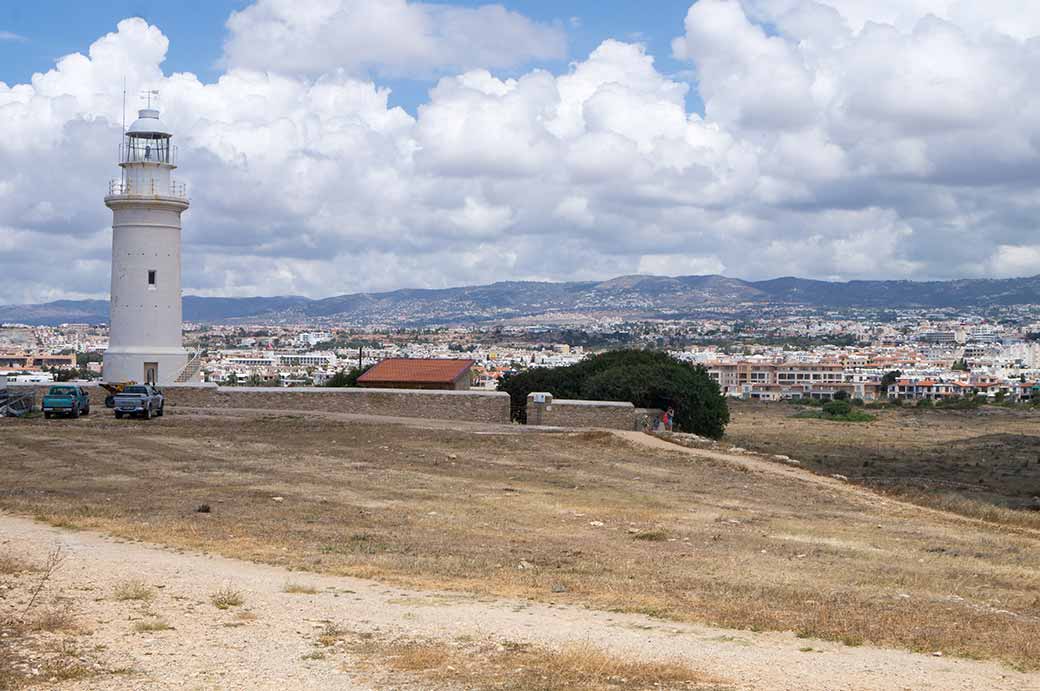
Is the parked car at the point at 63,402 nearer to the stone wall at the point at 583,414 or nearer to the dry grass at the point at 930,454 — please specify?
the stone wall at the point at 583,414

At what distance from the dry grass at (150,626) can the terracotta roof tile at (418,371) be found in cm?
3060

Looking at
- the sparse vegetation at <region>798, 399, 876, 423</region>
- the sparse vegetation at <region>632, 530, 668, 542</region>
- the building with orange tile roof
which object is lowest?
the sparse vegetation at <region>798, 399, 876, 423</region>

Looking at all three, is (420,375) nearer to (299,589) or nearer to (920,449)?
(920,449)

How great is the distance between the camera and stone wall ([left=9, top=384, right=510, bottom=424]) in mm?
36969

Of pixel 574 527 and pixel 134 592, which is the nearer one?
pixel 134 592

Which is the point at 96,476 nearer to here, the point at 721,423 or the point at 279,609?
the point at 279,609

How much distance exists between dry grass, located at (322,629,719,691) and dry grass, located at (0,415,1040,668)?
2064mm

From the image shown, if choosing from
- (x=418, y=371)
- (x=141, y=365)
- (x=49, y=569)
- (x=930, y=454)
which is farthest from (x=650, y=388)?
(x=49, y=569)

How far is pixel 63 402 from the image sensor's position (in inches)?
1375

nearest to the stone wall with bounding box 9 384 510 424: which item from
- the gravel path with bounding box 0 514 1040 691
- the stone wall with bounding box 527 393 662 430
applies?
the stone wall with bounding box 527 393 662 430

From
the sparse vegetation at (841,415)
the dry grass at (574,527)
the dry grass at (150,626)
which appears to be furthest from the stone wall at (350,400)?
the sparse vegetation at (841,415)

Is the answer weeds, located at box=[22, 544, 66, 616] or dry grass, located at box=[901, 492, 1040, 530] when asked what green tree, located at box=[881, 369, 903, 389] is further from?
weeds, located at box=[22, 544, 66, 616]

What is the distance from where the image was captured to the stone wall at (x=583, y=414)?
3525 cm

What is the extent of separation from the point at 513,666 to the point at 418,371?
3322 centimetres
